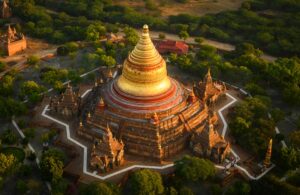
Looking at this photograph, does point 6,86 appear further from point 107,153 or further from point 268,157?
point 268,157

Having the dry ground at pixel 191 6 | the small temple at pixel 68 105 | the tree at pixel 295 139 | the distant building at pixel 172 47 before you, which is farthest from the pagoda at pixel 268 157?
the dry ground at pixel 191 6

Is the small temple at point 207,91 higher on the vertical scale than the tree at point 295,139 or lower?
higher

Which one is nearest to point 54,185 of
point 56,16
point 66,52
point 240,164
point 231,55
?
point 240,164

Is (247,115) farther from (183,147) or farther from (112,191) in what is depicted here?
(112,191)

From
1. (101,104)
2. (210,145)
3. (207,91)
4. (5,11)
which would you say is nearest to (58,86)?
(101,104)

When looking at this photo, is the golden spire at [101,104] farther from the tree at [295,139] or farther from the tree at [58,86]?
the tree at [295,139]

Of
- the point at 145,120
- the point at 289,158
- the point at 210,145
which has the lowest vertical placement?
the point at 289,158

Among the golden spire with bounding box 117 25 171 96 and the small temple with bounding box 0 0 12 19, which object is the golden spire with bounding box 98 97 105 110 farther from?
the small temple with bounding box 0 0 12 19
